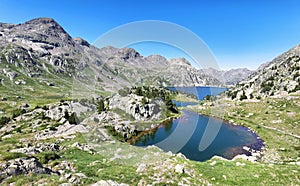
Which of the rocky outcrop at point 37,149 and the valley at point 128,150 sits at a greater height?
the valley at point 128,150

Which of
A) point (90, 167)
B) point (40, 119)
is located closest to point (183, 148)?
point (90, 167)

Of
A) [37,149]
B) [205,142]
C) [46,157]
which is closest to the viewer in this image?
[46,157]

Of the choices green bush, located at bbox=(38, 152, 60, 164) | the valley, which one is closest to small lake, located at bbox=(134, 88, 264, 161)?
the valley

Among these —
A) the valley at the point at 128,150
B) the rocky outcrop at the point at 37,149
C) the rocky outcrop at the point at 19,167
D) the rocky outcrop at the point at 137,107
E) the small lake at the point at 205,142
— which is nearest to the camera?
the rocky outcrop at the point at 19,167

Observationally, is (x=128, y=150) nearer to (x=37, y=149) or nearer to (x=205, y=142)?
(x=37, y=149)

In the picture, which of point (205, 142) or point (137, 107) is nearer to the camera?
point (205, 142)

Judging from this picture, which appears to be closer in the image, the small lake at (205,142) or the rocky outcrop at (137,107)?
the small lake at (205,142)

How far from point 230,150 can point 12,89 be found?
662ft

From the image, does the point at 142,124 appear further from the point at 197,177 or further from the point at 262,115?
the point at 197,177

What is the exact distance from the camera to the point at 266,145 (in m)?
42.4

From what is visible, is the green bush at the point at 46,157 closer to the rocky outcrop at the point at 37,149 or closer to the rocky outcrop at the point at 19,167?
the rocky outcrop at the point at 37,149

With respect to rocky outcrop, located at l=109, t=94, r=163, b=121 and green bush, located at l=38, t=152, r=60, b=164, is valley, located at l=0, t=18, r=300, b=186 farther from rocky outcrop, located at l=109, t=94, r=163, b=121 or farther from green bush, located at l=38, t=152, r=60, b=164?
green bush, located at l=38, t=152, r=60, b=164

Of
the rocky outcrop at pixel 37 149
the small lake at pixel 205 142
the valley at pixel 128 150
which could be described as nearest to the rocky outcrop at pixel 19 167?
the valley at pixel 128 150

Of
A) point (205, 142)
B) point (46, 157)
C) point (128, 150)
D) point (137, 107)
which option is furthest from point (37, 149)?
point (137, 107)
